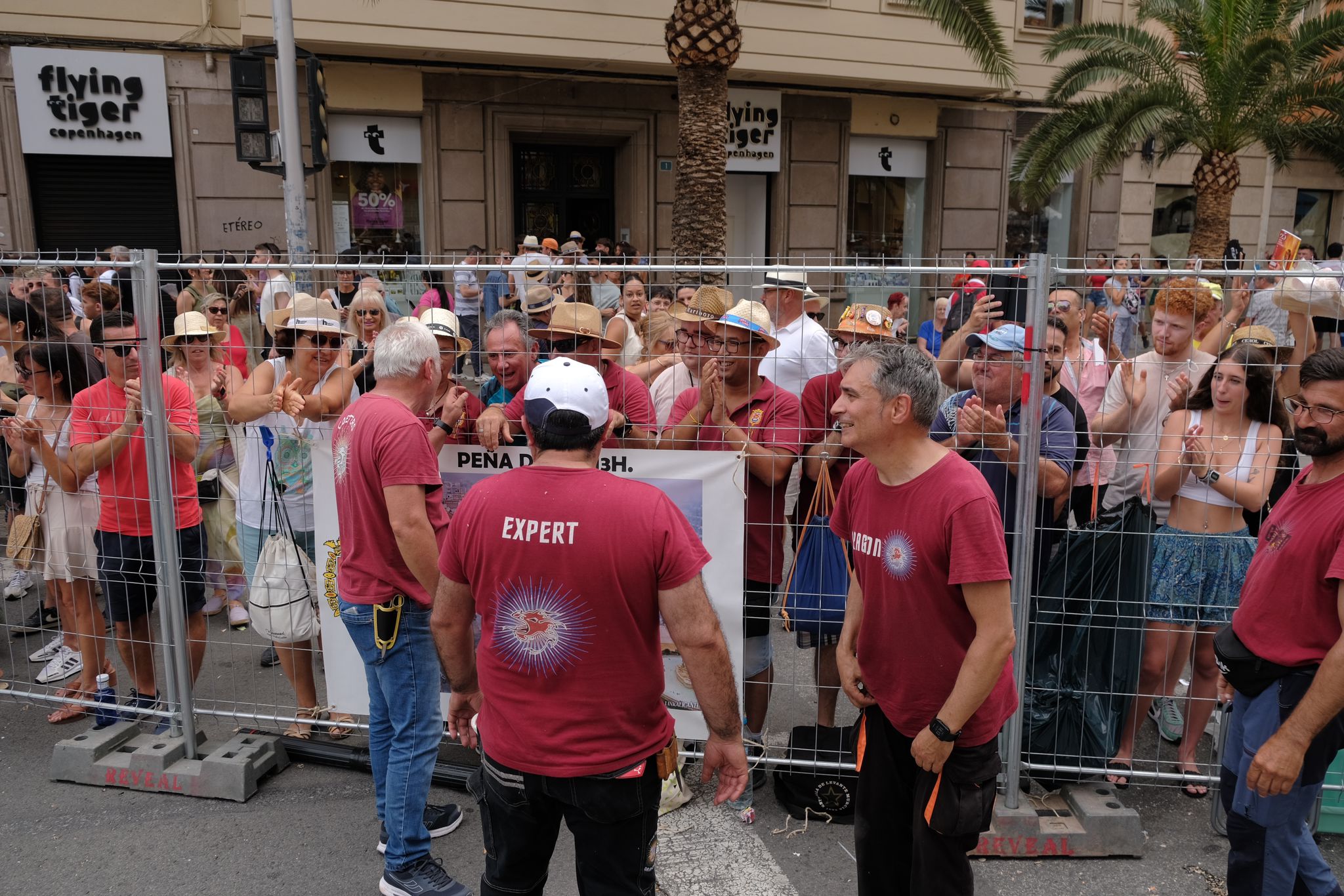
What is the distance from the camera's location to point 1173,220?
20.6 metres

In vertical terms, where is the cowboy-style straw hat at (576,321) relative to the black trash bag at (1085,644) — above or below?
above

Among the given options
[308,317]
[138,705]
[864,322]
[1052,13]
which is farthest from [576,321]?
[1052,13]

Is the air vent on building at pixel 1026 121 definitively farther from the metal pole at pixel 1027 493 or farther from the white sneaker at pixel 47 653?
the white sneaker at pixel 47 653

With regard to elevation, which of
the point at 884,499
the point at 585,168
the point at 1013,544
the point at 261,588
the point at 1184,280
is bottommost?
the point at 261,588

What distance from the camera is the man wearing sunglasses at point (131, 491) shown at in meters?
4.45

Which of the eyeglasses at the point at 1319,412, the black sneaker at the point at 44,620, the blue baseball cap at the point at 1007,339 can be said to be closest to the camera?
the eyeglasses at the point at 1319,412

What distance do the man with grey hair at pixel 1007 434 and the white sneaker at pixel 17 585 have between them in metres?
5.93

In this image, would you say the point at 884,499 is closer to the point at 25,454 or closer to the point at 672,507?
the point at 672,507

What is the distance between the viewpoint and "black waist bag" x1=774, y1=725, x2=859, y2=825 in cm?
407

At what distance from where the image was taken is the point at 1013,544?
377 centimetres

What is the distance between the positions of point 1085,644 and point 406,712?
271 centimetres

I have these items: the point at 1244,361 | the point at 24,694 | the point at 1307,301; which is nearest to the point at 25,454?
the point at 24,694

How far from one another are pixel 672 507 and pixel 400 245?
45.4ft

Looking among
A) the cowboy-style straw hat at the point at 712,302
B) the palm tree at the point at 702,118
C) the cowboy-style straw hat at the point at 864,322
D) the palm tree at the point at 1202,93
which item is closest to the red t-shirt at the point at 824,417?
the cowboy-style straw hat at the point at 712,302
